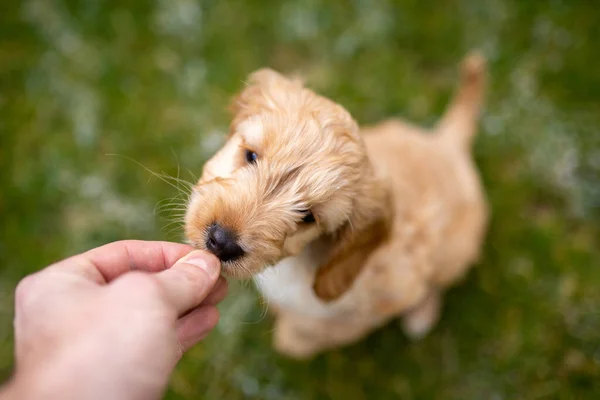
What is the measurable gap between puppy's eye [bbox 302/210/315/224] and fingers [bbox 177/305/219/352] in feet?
1.55

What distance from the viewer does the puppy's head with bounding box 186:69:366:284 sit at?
4.75ft

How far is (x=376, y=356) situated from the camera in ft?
9.31

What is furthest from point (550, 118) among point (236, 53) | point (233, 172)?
point (233, 172)

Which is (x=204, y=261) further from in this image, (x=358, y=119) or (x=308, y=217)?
(x=358, y=119)

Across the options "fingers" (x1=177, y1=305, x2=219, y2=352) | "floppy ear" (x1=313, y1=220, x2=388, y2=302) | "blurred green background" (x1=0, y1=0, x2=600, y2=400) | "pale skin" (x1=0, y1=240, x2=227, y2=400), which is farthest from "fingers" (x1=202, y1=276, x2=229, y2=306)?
"blurred green background" (x1=0, y1=0, x2=600, y2=400)

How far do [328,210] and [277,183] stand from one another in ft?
0.71

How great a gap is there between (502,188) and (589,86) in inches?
43.1

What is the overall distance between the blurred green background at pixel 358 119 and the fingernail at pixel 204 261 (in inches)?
52.5

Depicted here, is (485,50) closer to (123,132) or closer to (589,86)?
(589,86)

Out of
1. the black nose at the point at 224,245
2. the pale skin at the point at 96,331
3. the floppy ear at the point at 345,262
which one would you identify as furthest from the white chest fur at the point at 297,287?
the pale skin at the point at 96,331

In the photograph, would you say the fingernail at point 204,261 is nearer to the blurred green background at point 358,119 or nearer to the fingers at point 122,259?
the fingers at point 122,259

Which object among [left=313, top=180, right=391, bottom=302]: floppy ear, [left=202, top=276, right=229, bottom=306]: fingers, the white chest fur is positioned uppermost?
[left=313, top=180, right=391, bottom=302]: floppy ear

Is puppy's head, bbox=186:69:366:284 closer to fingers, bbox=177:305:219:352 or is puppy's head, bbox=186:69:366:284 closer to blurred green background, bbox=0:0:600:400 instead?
fingers, bbox=177:305:219:352

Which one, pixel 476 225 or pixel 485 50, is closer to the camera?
pixel 476 225
